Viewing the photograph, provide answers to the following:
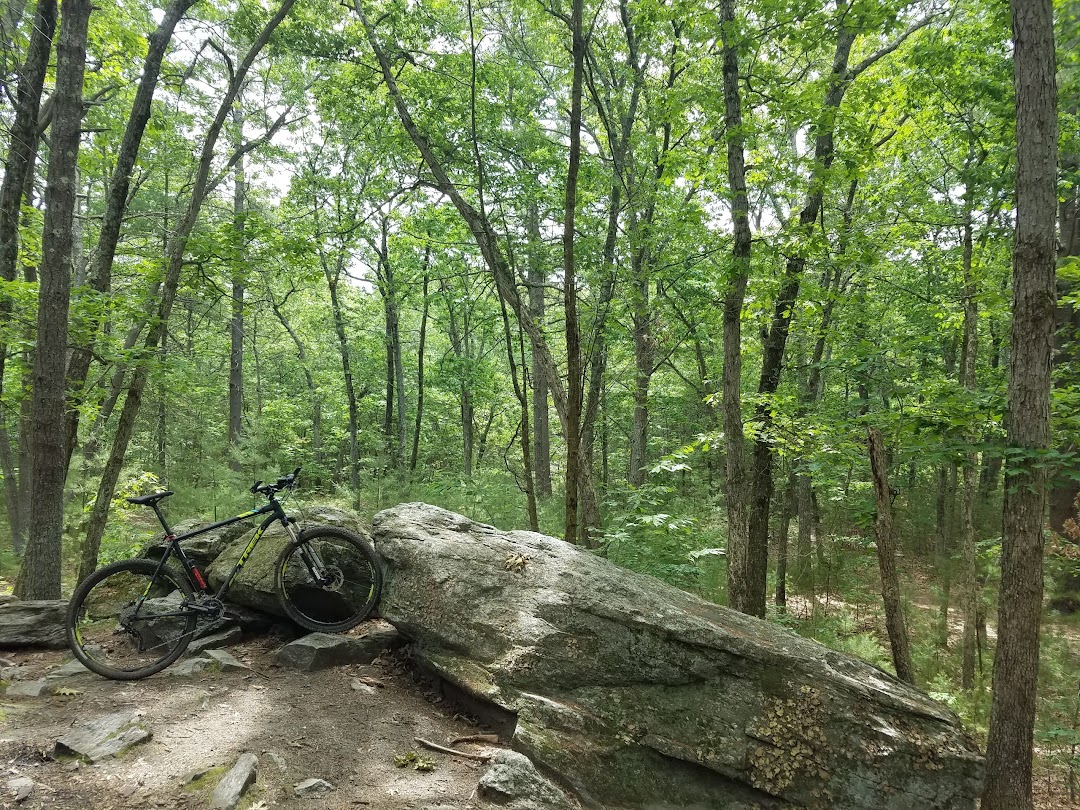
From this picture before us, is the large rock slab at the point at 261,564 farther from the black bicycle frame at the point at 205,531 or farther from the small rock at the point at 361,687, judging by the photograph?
the small rock at the point at 361,687

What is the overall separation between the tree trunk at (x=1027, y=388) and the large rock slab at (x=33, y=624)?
27.4 feet

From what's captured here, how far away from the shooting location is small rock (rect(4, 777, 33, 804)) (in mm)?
3078

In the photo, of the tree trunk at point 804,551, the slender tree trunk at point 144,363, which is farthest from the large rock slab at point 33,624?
the tree trunk at point 804,551

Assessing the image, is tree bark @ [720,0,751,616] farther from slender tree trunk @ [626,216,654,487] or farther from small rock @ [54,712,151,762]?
small rock @ [54,712,151,762]

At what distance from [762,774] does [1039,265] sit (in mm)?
4508

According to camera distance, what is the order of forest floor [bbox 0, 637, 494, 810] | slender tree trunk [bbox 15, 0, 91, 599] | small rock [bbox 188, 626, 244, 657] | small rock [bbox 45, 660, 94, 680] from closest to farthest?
forest floor [bbox 0, 637, 494, 810] < small rock [bbox 45, 660, 94, 680] < small rock [bbox 188, 626, 244, 657] < slender tree trunk [bbox 15, 0, 91, 599]

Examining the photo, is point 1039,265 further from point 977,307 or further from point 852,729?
point 977,307

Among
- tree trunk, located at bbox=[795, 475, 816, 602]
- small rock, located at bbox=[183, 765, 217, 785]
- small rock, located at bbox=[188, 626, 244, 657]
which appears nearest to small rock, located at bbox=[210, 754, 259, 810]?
small rock, located at bbox=[183, 765, 217, 785]

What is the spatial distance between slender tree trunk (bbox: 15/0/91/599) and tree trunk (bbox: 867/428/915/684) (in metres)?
8.44

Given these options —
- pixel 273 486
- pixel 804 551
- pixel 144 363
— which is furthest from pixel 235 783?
pixel 804 551

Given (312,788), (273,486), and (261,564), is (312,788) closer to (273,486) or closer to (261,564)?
(273,486)

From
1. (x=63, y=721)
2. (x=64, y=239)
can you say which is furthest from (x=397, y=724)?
(x=64, y=239)

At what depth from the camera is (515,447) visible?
1102 inches

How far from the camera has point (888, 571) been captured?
226 inches
